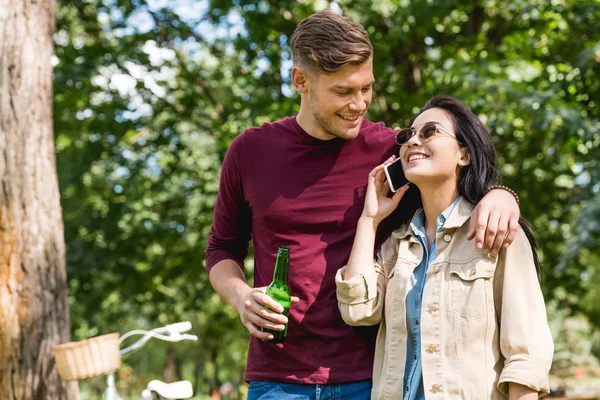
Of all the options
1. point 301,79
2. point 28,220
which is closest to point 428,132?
point 301,79

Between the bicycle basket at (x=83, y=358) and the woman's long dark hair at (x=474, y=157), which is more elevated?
the woman's long dark hair at (x=474, y=157)

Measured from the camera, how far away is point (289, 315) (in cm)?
277

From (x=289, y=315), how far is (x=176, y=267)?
757 centimetres

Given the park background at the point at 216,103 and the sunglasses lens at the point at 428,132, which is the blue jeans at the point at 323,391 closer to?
the sunglasses lens at the point at 428,132

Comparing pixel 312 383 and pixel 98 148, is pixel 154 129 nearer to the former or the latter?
pixel 98 148

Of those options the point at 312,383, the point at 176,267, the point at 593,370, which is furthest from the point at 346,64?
the point at 593,370

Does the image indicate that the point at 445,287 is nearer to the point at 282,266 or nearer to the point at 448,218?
the point at 448,218

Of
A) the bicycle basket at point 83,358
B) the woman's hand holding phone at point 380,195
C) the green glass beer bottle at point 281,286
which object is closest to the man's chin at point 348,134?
the woman's hand holding phone at point 380,195

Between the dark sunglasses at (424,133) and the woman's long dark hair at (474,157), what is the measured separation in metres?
0.05

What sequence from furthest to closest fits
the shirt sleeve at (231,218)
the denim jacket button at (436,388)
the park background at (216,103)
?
1. the park background at (216,103)
2. the shirt sleeve at (231,218)
3. the denim jacket button at (436,388)

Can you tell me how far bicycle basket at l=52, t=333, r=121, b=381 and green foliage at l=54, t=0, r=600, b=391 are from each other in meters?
5.01

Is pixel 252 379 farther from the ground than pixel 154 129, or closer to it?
closer to it

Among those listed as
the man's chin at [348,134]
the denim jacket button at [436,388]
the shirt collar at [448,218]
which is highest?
the man's chin at [348,134]

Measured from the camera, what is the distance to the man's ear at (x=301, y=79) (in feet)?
9.92
